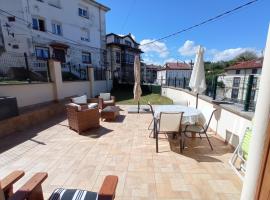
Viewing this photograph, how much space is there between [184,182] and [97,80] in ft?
36.5

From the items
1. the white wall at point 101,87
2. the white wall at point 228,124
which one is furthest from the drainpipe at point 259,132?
the white wall at point 101,87

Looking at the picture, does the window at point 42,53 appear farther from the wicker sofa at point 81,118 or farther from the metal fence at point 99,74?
the wicker sofa at point 81,118

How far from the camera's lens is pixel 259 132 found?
41.5 inches

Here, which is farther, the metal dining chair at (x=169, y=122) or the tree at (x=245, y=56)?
the tree at (x=245, y=56)

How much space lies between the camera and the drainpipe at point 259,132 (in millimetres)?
1001

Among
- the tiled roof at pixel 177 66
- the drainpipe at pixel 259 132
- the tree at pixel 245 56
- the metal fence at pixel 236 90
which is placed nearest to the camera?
the drainpipe at pixel 259 132

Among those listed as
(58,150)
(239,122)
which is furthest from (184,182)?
(58,150)

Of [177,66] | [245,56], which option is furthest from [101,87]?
[245,56]

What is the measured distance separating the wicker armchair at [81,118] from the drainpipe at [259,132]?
4.33m

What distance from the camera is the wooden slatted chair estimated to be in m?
1.41

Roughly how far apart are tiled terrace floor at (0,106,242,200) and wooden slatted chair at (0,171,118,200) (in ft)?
2.39

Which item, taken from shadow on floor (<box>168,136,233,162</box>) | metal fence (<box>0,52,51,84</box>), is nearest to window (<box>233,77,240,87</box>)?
shadow on floor (<box>168,136,233,162</box>)

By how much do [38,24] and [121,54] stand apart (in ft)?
45.0

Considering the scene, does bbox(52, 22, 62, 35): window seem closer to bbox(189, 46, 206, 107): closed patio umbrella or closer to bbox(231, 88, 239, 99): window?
bbox(189, 46, 206, 107): closed patio umbrella
